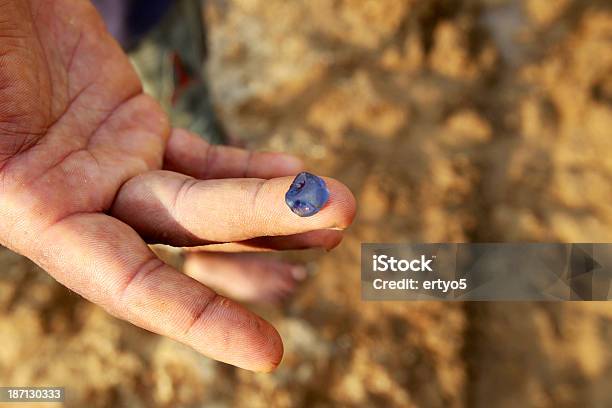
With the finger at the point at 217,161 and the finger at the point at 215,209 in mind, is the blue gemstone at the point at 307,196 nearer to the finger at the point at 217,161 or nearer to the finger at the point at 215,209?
the finger at the point at 215,209

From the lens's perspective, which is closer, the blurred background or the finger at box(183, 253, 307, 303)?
the blurred background

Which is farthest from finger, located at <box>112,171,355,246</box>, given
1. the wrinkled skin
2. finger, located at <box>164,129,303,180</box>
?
finger, located at <box>164,129,303,180</box>

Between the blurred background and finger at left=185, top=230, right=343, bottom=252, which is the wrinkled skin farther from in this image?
the blurred background

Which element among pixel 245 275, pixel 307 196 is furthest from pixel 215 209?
pixel 245 275

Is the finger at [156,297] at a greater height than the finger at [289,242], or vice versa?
the finger at [289,242]

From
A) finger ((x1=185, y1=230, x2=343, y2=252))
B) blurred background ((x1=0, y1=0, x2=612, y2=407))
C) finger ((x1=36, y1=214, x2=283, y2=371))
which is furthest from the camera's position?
blurred background ((x1=0, y1=0, x2=612, y2=407))

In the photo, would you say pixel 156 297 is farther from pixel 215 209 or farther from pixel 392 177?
pixel 392 177

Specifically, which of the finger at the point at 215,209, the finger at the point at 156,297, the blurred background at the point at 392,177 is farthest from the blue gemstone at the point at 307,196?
the blurred background at the point at 392,177
